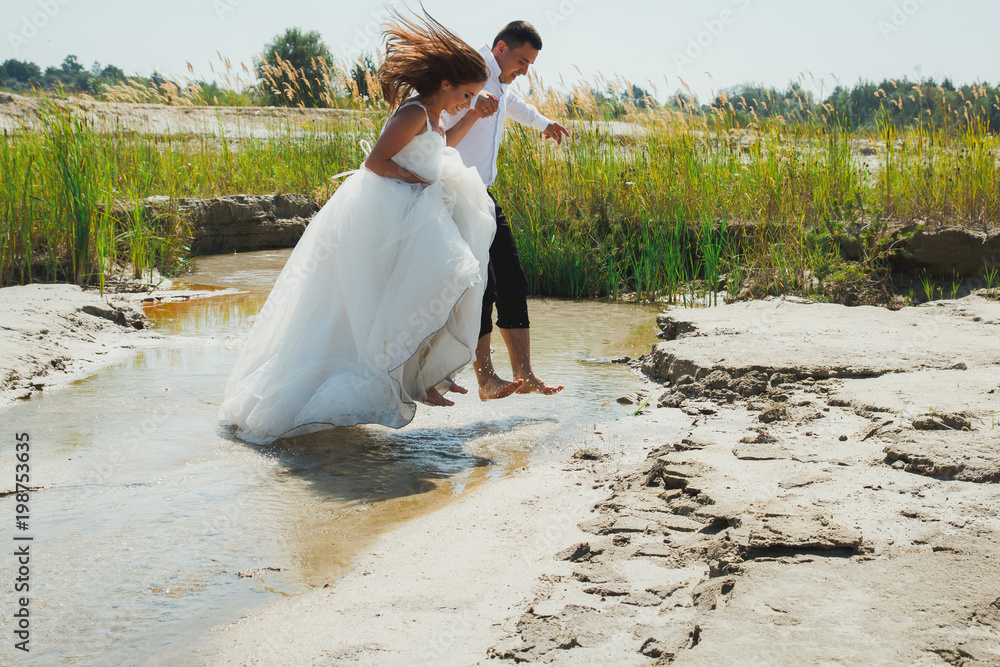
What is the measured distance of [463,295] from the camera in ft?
10.9

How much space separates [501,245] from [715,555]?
2.15 metres

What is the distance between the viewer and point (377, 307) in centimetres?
335

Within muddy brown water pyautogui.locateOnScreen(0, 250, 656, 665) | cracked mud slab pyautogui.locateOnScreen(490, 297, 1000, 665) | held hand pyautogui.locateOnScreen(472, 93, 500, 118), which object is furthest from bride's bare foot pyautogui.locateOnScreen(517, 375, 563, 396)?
held hand pyautogui.locateOnScreen(472, 93, 500, 118)

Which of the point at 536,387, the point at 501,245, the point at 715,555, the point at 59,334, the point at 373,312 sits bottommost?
the point at 715,555

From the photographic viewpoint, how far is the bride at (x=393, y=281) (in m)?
3.26

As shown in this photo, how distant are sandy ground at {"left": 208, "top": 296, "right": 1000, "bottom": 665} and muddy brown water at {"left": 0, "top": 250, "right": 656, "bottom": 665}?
0.17 m

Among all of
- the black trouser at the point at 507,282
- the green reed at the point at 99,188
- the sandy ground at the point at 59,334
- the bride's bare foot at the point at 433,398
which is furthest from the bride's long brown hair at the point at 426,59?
the green reed at the point at 99,188

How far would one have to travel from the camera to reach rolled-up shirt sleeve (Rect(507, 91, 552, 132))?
4352mm

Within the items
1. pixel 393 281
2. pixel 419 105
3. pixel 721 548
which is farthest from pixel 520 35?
pixel 721 548

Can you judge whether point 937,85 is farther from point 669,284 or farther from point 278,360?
point 278,360

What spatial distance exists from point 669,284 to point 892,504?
4.75 m

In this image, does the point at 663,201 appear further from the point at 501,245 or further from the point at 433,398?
the point at 433,398

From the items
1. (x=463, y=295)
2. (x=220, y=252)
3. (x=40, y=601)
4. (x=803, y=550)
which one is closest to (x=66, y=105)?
(x=220, y=252)

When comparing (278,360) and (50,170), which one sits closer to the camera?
(278,360)
